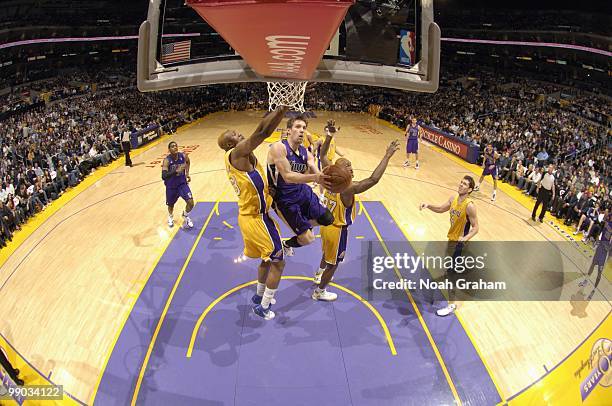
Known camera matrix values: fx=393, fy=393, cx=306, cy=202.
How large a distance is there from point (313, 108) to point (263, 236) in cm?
2300

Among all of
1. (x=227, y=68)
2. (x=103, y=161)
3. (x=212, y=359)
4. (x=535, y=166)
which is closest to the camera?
(x=227, y=68)

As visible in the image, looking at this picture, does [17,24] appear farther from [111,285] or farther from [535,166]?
[535,166]

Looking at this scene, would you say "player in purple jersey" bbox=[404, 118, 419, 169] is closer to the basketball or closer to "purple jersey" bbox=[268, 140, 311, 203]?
"purple jersey" bbox=[268, 140, 311, 203]

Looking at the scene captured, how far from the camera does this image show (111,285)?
7.09 m

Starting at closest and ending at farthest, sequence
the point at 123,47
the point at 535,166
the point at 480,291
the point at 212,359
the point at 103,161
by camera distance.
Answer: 1. the point at 212,359
2. the point at 480,291
3. the point at 535,166
4. the point at 103,161
5. the point at 123,47

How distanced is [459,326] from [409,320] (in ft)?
2.49

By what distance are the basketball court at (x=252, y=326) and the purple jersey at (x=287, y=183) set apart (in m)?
1.46

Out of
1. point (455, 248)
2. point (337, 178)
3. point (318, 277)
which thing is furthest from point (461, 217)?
point (337, 178)

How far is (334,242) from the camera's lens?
5930 millimetres

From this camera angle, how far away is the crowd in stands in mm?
10883

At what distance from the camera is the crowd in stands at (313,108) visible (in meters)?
10.9

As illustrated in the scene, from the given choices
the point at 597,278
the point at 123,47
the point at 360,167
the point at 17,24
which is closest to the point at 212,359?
the point at 597,278

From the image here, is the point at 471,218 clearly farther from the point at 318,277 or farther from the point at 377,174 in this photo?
the point at 318,277

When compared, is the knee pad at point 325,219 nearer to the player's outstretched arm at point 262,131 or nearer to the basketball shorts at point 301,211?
the basketball shorts at point 301,211
